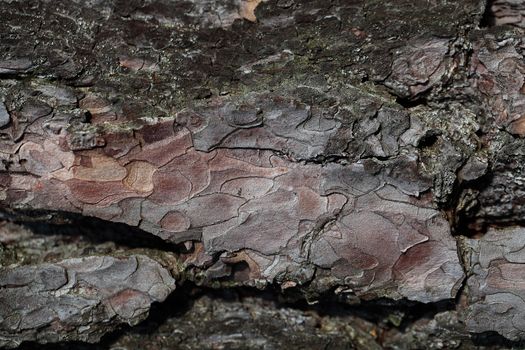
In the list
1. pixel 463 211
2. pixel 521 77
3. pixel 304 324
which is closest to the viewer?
pixel 521 77

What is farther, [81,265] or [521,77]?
[81,265]

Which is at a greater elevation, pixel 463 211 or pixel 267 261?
pixel 463 211

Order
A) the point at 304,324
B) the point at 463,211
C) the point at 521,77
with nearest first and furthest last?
the point at 521,77
the point at 463,211
the point at 304,324

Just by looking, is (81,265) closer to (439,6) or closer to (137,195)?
(137,195)

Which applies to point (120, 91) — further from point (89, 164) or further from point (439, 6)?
point (439, 6)

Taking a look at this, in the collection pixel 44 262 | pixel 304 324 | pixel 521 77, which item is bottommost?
pixel 304 324

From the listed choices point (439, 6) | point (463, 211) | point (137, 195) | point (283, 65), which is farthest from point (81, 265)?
point (439, 6)
